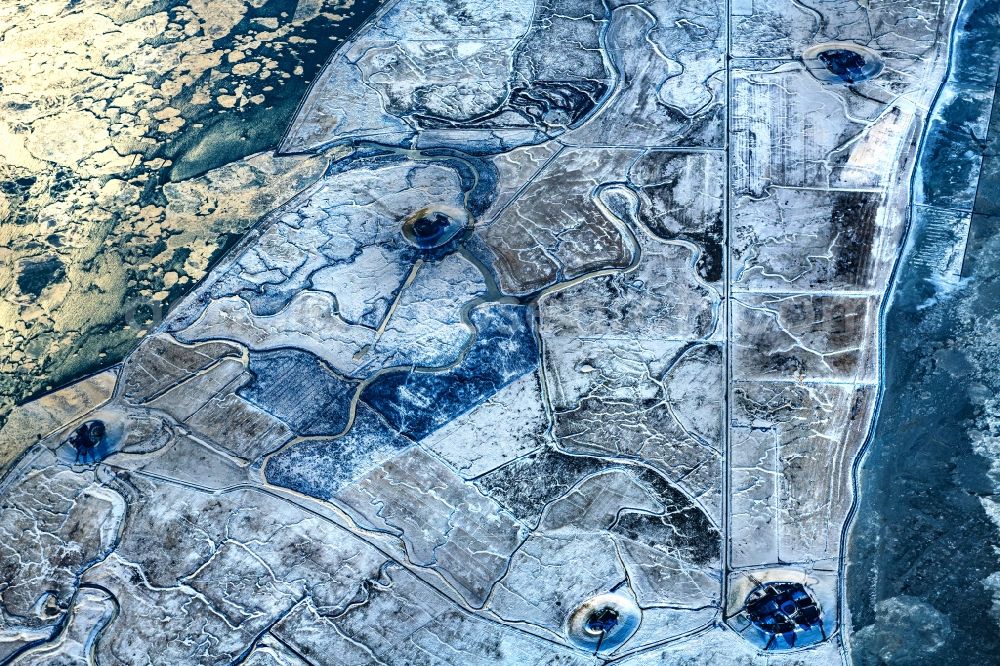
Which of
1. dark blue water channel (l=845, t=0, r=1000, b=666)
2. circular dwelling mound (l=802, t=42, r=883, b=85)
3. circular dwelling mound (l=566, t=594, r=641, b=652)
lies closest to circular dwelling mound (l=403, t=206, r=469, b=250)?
circular dwelling mound (l=566, t=594, r=641, b=652)

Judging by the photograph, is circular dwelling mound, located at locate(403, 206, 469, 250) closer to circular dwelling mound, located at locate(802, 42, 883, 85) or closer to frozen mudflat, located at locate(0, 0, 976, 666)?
frozen mudflat, located at locate(0, 0, 976, 666)

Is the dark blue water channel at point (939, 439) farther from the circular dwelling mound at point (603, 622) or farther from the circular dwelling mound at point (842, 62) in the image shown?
the circular dwelling mound at point (603, 622)

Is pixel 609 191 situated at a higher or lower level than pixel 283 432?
higher

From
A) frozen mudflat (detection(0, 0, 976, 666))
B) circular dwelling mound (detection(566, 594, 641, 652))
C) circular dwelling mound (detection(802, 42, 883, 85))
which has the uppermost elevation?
circular dwelling mound (detection(802, 42, 883, 85))

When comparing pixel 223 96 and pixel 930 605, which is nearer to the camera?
pixel 930 605

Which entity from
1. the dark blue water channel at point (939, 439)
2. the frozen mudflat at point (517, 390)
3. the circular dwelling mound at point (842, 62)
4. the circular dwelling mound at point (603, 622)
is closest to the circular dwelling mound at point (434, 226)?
the frozen mudflat at point (517, 390)

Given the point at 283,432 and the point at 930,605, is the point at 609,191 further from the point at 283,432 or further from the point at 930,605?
the point at 930,605

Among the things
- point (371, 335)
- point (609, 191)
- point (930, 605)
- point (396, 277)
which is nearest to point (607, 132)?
point (609, 191)
